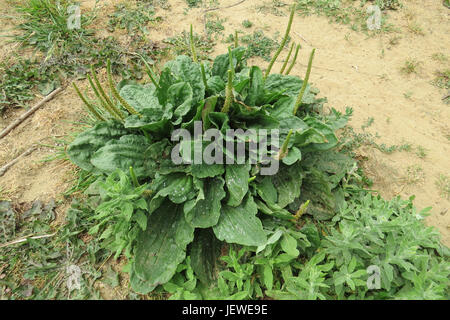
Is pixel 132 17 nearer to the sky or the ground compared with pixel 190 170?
nearer to the sky

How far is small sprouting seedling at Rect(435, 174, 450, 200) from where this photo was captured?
104 inches

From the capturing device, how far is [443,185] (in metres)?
2.68

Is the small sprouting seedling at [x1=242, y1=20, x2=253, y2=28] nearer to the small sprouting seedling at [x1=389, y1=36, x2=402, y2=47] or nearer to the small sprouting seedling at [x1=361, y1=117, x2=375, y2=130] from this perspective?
the small sprouting seedling at [x1=389, y1=36, x2=402, y2=47]

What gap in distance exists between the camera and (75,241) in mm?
2330

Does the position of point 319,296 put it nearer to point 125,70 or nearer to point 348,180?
point 348,180

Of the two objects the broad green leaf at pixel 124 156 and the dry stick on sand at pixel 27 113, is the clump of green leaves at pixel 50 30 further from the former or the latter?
the broad green leaf at pixel 124 156

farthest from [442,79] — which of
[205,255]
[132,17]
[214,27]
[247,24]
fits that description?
[132,17]

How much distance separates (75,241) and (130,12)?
3.19 meters

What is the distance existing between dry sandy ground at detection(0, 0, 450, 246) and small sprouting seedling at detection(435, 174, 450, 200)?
4cm

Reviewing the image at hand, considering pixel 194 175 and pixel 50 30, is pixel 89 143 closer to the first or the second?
pixel 194 175

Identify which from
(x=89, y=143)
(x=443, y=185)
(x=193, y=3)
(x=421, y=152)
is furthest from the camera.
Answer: (x=193, y=3)

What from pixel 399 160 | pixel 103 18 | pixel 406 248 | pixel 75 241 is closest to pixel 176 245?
pixel 75 241

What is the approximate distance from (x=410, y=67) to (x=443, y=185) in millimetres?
1658

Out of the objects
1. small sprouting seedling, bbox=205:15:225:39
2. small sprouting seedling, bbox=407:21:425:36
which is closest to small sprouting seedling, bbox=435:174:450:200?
small sprouting seedling, bbox=407:21:425:36
